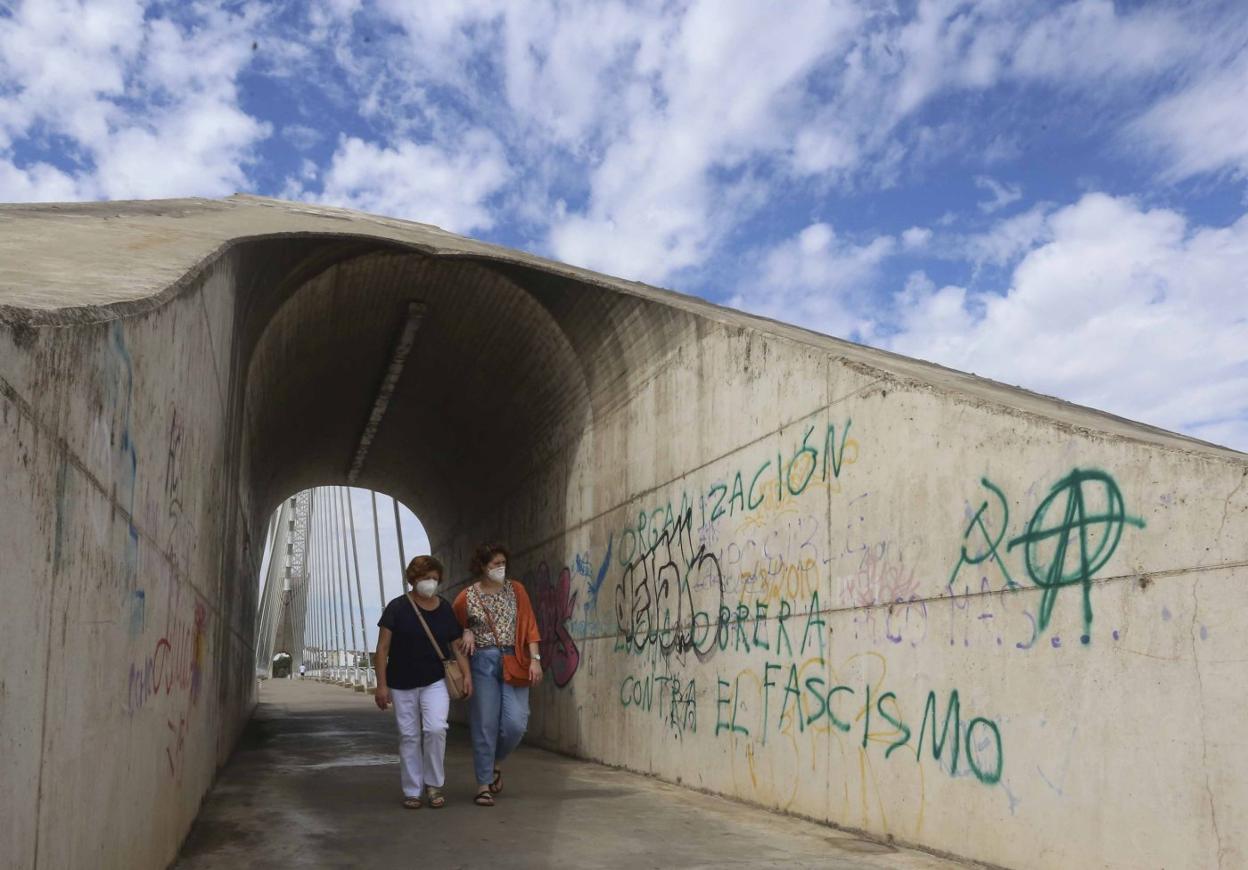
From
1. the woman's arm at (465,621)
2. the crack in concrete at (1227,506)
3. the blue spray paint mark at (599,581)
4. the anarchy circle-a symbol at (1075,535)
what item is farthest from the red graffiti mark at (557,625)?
the crack in concrete at (1227,506)

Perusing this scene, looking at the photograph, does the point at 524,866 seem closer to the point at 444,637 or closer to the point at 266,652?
the point at 444,637

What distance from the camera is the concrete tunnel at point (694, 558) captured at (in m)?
2.70

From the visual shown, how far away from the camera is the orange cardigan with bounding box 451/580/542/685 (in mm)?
7137

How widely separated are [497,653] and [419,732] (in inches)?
27.8

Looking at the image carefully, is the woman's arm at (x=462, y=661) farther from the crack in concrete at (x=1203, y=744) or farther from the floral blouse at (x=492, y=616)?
the crack in concrete at (x=1203, y=744)

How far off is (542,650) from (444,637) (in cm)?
465

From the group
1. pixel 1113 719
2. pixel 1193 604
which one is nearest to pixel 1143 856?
pixel 1113 719

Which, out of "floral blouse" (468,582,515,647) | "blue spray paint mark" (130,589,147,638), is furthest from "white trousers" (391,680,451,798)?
"blue spray paint mark" (130,589,147,638)

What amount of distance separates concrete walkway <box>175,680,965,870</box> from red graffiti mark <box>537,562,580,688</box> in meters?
1.51

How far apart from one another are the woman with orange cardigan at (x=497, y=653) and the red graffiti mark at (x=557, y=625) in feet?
9.78

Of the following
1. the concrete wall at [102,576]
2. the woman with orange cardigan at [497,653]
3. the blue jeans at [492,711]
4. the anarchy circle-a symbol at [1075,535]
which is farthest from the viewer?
the woman with orange cardigan at [497,653]

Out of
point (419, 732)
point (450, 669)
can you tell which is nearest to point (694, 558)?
point (450, 669)

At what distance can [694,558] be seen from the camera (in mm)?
7863

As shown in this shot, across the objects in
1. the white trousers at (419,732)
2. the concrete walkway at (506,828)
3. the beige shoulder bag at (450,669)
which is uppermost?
the beige shoulder bag at (450,669)
